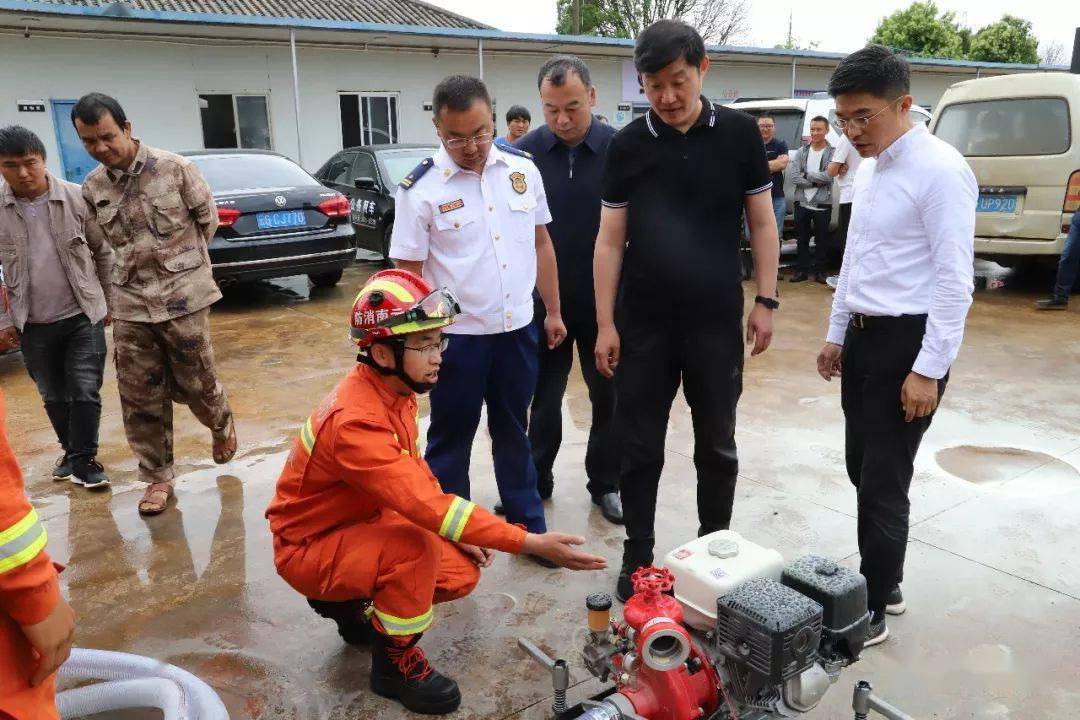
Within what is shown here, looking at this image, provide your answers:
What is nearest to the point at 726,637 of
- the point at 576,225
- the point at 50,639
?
the point at 50,639

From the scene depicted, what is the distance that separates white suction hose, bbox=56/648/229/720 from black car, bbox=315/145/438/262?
713 cm

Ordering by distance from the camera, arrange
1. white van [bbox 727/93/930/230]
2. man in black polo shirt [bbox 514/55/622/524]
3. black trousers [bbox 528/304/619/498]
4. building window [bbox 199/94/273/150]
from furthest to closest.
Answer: building window [bbox 199/94/273/150]
white van [bbox 727/93/930/230]
black trousers [bbox 528/304/619/498]
man in black polo shirt [bbox 514/55/622/524]

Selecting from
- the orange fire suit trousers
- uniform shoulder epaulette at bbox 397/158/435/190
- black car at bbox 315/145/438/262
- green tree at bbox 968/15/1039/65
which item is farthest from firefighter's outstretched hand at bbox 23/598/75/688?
green tree at bbox 968/15/1039/65

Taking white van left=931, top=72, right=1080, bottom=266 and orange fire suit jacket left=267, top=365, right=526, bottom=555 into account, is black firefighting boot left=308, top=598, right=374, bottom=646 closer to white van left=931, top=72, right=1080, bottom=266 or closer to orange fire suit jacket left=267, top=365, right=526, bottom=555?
orange fire suit jacket left=267, top=365, right=526, bottom=555

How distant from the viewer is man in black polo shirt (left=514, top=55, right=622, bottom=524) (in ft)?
11.5

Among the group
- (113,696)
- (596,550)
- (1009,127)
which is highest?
(1009,127)

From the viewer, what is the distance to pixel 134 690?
2385mm

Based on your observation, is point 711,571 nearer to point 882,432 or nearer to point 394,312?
point 882,432

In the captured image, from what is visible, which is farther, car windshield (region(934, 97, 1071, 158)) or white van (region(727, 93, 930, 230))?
white van (region(727, 93, 930, 230))

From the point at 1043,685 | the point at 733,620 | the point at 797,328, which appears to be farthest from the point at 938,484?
the point at 797,328

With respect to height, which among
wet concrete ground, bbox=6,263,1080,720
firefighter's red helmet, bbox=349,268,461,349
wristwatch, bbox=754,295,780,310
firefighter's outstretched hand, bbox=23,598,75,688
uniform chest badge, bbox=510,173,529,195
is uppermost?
uniform chest badge, bbox=510,173,529,195

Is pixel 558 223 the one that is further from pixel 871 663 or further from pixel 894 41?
pixel 894 41

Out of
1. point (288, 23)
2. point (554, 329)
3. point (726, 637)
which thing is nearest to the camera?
point (726, 637)

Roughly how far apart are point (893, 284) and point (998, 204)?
20.5 ft
